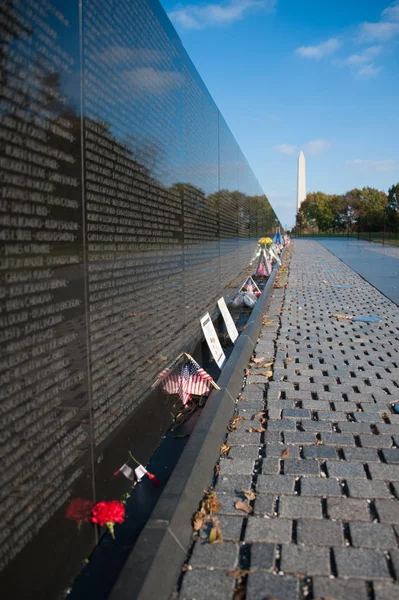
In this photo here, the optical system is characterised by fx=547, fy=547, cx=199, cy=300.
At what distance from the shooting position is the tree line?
90544 millimetres

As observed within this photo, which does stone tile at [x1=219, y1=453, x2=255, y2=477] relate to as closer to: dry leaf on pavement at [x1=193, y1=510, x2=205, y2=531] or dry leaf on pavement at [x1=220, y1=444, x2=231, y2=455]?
dry leaf on pavement at [x1=220, y1=444, x2=231, y2=455]

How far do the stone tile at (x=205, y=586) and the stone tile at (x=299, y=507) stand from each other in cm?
70

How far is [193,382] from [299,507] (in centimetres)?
204

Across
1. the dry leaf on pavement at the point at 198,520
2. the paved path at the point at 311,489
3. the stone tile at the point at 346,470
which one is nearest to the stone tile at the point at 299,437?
the paved path at the point at 311,489

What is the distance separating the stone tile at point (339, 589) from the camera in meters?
2.41

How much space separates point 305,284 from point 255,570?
1454 cm

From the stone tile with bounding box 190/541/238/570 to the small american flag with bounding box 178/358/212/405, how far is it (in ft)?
7.34

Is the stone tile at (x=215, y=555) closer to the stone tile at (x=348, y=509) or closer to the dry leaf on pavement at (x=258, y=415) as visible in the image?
the stone tile at (x=348, y=509)

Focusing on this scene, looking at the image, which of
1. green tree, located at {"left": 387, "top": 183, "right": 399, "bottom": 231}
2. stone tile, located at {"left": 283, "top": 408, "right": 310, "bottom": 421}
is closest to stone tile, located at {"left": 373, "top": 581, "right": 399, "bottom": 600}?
stone tile, located at {"left": 283, "top": 408, "right": 310, "bottom": 421}

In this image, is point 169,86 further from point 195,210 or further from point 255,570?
point 255,570

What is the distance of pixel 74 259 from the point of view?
2.68 metres

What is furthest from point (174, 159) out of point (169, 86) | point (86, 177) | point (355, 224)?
point (355, 224)

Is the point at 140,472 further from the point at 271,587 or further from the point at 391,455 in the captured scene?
the point at 391,455

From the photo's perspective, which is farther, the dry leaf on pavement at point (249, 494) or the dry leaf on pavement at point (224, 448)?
the dry leaf on pavement at point (224, 448)
